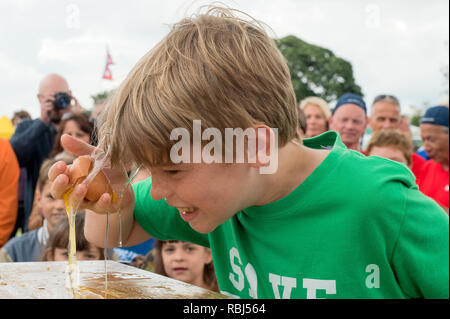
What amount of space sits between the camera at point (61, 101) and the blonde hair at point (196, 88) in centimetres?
346

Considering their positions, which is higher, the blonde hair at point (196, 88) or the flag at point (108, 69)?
the flag at point (108, 69)

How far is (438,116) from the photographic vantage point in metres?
4.42

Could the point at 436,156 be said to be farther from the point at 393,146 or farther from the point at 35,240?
the point at 35,240

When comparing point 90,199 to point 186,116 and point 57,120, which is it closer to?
point 186,116

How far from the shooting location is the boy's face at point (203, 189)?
1404 millimetres

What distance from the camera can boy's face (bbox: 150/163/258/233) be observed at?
1404mm

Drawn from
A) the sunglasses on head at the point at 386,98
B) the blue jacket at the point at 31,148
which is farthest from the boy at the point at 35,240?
the sunglasses on head at the point at 386,98

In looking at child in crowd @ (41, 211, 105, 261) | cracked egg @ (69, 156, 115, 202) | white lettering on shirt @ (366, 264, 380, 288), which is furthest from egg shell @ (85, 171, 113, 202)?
child in crowd @ (41, 211, 105, 261)

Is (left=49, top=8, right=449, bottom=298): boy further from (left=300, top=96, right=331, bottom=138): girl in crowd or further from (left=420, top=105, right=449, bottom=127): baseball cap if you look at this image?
(left=300, top=96, right=331, bottom=138): girl in crowd

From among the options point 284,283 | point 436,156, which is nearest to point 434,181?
point 436,156

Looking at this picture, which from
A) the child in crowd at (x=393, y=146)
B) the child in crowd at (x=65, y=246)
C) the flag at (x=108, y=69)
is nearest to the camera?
the child in crowd at (x=65, y=246)

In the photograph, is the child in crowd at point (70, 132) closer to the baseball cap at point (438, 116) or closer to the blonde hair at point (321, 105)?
the blonde hair at point (321, 105)

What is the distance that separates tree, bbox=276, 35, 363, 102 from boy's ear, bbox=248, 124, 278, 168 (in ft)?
108
